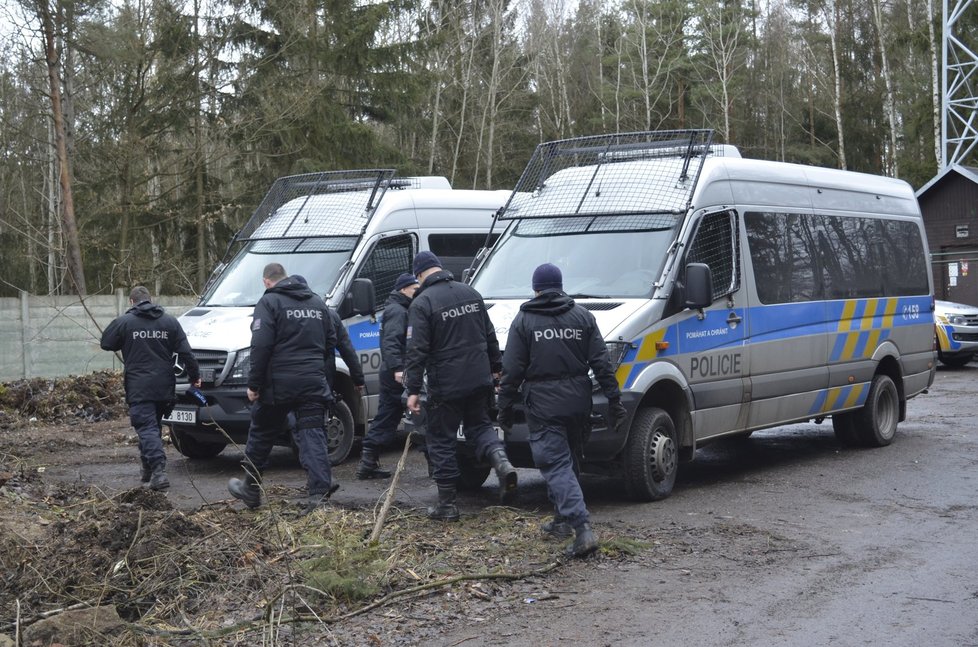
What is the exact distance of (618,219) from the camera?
907cm

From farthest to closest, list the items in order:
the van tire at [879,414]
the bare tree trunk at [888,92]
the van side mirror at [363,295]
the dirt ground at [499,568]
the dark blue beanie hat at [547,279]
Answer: the bare tree trunk at [888,92], the van tire at [879,414], the van side mirror at [363,295], the dark blue beanie hat at [547,279], the dirt ground at [499,568]

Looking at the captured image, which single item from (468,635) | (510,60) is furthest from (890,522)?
(510,60)

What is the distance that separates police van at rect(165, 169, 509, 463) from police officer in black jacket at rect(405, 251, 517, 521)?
280 cm

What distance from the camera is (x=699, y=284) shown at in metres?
8.31

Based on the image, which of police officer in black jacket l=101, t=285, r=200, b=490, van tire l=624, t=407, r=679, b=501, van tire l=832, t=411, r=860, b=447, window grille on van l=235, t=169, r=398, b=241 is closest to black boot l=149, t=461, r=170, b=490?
police officer in black jacket l=101, t=285, r=200, b=490

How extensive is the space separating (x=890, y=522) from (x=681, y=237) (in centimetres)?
263

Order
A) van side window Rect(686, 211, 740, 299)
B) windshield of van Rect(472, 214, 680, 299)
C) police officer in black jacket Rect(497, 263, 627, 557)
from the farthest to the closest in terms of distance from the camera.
Answer: van side window Rect(686, 211, 740, 299)
windshield of van Rect(472, 214, 680, 299)
police officer in black jacket Rect(497, 263, 627, 557)

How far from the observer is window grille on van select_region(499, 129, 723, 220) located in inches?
358

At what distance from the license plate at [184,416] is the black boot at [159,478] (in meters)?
0.73

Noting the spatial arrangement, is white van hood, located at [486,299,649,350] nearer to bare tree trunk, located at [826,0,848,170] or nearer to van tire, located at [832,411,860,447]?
van tire, located at [832,411,860,447]

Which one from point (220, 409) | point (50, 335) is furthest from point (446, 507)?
point (50, 335)

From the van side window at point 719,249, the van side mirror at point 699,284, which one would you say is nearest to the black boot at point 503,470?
the van side mirror at point 699,284

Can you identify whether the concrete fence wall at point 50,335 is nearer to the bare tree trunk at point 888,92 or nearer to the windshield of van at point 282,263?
the windshield of van at point 282,263

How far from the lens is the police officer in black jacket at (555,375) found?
6781 millimetres
